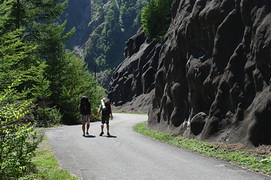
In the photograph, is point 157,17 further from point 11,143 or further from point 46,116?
point 11,143

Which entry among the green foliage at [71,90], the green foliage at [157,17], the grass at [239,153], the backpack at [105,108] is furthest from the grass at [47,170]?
the green foliage at [157,17]

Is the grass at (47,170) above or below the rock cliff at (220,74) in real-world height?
below

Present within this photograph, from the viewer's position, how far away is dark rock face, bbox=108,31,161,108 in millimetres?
59625

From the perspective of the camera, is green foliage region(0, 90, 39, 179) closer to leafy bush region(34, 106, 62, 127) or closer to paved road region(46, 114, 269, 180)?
paved road region(46, 114, 269, 180)

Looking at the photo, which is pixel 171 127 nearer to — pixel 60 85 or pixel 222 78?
pixel 222 78

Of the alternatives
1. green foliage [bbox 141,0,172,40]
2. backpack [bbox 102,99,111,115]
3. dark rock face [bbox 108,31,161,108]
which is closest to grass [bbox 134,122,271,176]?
backpack [bbox 102,99,111,115]

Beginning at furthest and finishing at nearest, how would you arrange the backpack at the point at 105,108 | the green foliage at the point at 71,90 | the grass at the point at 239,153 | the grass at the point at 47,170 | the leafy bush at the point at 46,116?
the green foliage at the point at 71,90
the leafy bush at the point at 46,116
the backpack at the point at 105,108
the grass at the point at 239,153
the grass at the point at 47,170

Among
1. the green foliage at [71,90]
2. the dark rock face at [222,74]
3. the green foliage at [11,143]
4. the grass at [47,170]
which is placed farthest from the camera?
the green foliage at [71,90]

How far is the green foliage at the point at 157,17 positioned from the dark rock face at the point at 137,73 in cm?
455

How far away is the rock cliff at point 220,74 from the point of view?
1045cm

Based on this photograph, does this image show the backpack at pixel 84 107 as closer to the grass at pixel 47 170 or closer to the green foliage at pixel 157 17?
the grass at pixel 47 170

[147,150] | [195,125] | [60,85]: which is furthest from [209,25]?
[60,85]

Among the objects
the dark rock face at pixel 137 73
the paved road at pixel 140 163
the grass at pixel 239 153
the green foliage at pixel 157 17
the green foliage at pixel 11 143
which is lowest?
the paved road at pixel 140 163

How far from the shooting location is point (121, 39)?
651 feet
